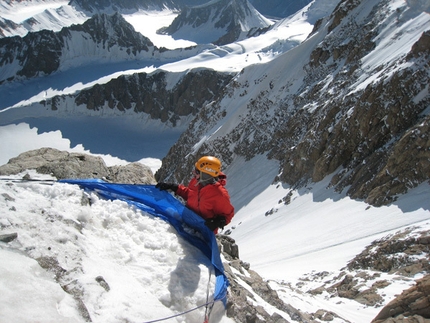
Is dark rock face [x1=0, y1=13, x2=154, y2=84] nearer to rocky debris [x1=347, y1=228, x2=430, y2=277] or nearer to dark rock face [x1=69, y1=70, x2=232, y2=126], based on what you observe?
dark rock face [x1=69, y1=70, x2=232, y2=126]

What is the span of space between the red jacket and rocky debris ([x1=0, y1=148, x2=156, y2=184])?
10.3 ft

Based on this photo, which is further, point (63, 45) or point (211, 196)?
point (63, 45)

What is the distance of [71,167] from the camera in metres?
8.16

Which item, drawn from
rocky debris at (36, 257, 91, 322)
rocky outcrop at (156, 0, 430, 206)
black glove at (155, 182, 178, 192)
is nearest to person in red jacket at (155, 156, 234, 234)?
black glove at (155, 182, 178, 192)

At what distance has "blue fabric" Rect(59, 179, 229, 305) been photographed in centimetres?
596

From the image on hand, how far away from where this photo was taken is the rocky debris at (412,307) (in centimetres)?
598

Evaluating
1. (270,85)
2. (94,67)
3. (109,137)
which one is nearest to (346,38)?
(270,85)

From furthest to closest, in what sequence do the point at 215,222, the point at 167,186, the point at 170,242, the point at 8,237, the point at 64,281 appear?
the point at 167,186
the point at 215,222
the point at 170,242
the point at 8,237
the point at 64,281

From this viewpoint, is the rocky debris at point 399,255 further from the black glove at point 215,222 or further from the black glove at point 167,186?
the black glove at point 167,186

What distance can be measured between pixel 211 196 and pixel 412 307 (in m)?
4.18

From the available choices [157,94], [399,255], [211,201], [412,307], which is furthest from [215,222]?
[157,94]

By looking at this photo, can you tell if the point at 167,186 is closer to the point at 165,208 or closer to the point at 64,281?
the point at 165,208

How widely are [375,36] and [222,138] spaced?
19.1m

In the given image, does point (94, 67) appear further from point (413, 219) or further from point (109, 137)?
point (413, 219)
